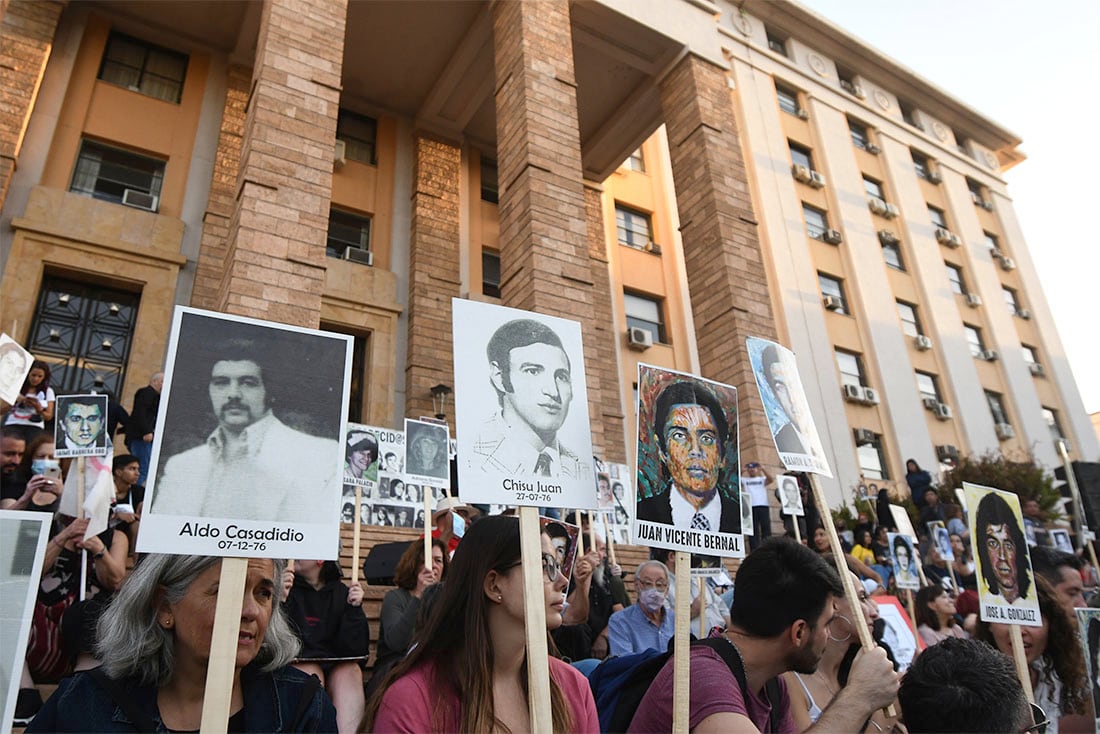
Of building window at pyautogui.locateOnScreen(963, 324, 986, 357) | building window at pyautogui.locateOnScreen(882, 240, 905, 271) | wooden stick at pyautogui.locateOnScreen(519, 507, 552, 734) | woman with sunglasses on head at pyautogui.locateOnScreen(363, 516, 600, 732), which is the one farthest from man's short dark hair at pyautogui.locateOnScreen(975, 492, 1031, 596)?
building window at pyautogui.locateOnScreen(963, 324, 986, 357)

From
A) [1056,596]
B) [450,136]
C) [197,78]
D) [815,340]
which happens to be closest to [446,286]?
[450,136]

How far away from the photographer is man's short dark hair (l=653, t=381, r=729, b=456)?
3.29 metres

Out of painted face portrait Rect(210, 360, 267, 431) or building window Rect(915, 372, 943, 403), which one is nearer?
painted face portrait Rect(210, 360, 267, 431)

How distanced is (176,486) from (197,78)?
1609cm

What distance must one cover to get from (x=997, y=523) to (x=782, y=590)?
2307 millimetres

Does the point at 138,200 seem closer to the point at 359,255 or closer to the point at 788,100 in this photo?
the point at 359,255

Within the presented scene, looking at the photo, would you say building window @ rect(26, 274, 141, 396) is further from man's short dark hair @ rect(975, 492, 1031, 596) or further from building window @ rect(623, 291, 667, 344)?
man's short dark hair @ rect(975, 492, 1031, 596)

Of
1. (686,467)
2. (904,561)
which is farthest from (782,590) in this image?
(904,561)

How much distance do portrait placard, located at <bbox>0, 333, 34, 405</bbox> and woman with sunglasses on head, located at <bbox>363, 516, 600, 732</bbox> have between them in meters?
5.18

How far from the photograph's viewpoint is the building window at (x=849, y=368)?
71.3ft

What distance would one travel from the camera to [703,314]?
1454cm

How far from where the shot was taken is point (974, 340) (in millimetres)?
26562

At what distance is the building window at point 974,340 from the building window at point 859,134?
24.4 feet

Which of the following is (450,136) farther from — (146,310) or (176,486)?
(176,486)
